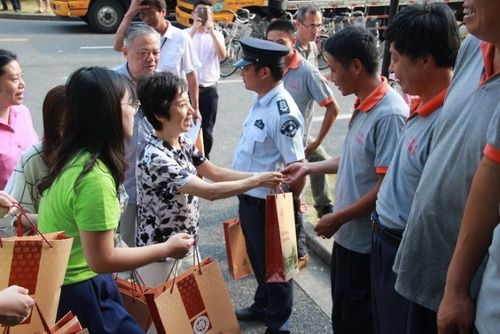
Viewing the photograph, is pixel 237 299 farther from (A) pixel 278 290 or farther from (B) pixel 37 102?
(B) pixel 37 102

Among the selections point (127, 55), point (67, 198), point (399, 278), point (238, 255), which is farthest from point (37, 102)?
point (399, 278)

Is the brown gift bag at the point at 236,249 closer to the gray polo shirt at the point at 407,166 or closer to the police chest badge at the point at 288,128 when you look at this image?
the police chest badge at the point at 288,128

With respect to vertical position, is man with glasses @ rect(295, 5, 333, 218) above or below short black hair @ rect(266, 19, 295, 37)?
below

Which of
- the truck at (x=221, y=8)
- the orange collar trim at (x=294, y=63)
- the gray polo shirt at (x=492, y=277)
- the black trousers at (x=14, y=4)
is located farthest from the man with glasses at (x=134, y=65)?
the black trousers at (x=14, y=4)

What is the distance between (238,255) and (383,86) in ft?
4.69

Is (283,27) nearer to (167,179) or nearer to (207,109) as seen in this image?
(207,109)

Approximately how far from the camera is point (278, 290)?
331 cm

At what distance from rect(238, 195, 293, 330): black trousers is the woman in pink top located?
1289 millimetres

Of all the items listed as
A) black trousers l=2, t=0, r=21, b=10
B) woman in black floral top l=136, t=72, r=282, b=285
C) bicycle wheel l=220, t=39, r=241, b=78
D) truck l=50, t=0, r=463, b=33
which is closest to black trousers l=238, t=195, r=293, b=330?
woman in black floral top l=136, t=72, r=282, b=285

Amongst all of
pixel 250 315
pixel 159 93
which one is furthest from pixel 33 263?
pixel 250 315

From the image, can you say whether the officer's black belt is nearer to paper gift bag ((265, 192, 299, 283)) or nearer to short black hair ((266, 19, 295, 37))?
paper gift bag ((265, 192, 299, 283))

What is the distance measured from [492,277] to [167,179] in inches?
63.4

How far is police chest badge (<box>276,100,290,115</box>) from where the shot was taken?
3100 mm

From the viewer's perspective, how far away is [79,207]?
2.04 metres
